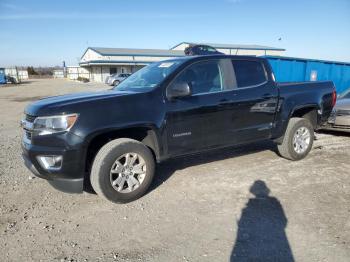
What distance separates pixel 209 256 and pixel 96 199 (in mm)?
1899

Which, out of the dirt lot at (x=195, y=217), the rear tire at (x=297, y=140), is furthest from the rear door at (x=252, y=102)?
the dirt lot at (x=195, y=217)

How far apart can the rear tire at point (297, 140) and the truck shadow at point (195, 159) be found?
771 millimetres

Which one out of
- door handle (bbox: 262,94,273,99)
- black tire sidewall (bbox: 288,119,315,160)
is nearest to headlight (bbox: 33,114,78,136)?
door handle (bbox: 262,94,273,99)

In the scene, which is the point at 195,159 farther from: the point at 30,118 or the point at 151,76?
the point at 30,118

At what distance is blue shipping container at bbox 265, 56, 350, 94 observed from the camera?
13.1 metres

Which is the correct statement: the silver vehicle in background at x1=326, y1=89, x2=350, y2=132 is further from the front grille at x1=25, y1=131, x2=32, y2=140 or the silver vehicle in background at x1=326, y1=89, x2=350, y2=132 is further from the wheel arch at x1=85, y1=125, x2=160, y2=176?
the front grille at x1=25, y1=131, x2=32, y2=140

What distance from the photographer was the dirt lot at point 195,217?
3119 mm

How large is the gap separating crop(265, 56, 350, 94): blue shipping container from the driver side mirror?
8.82m

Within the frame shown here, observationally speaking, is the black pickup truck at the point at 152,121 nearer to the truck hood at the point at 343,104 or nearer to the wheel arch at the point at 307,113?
the wheel arch at the point at 307,113

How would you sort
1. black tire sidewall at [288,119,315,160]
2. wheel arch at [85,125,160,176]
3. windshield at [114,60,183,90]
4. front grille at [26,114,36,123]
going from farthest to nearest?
black tire sidewall at [288,119,315,160]
windshield at [114,60,183,90]
wheel arch at [85,125,160,176]
front grille at [26,114,36,123]

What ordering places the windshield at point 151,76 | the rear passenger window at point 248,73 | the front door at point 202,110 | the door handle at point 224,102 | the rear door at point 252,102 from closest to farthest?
the front door at point 202,110 → the windshield at point 151,76 → the door handle at point 224,102 → the rear door at point 252,102 → the rear passenger window at point 248,73

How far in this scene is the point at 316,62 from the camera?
14156 mm

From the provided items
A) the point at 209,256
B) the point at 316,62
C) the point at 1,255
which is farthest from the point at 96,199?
the point at 316,62

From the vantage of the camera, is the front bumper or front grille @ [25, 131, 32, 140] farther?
front grille @ [25, 131, 32, 140]
